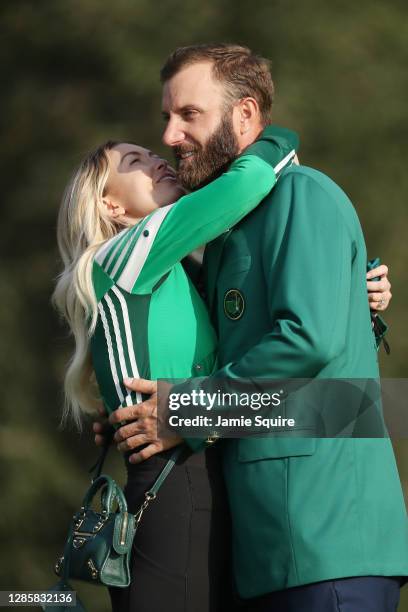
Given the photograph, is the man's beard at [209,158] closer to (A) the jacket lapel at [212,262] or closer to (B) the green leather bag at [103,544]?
(A) the jacket lapel at [212,262]

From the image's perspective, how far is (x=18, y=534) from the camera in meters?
4.21

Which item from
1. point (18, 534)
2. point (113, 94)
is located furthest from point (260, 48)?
point (18, 534)

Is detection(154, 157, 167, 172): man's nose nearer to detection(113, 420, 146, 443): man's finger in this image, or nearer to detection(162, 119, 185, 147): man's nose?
detection(162, 119, 185, 147): man's nose

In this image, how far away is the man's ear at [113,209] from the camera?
8.36 feet

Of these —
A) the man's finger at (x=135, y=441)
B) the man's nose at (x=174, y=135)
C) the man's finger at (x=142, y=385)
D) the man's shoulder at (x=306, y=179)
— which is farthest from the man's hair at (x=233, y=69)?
the man's finger at (x=135, y=441)

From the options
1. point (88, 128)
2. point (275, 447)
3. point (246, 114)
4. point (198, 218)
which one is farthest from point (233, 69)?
point (88, 128)

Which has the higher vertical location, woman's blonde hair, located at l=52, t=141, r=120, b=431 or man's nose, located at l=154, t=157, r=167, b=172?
man's nose, located at l=154, t=157, r=167, b=172

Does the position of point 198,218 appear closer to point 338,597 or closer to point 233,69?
point 233,69

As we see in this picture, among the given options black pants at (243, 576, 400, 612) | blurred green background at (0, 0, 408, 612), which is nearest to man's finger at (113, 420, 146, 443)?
black pants at (243, 576, 400, 612)

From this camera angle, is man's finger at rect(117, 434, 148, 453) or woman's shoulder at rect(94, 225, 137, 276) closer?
man's finger at rect(117, 434, 148, 453)

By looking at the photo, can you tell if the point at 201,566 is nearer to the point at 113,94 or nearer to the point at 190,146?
the point at 190,146

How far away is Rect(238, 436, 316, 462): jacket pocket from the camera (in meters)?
2.08

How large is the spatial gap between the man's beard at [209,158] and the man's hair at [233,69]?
0.32 ft

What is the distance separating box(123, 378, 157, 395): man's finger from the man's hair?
70cm
